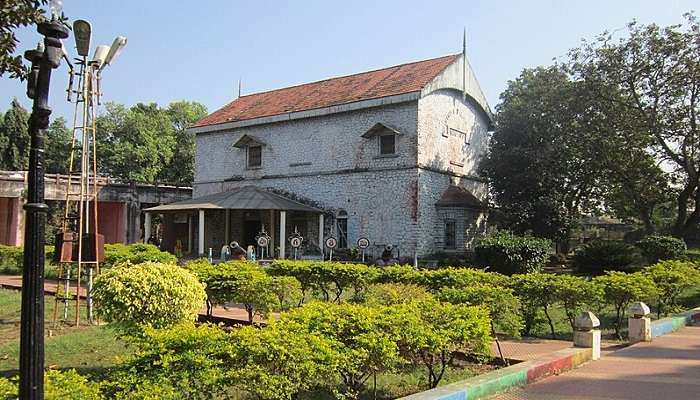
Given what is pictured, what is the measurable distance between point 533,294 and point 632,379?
9.23ft

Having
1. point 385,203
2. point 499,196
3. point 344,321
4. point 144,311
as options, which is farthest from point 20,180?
point 344,321

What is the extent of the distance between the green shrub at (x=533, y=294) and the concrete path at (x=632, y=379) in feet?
4.37

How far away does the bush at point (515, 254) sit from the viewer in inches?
711

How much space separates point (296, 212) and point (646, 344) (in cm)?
1815

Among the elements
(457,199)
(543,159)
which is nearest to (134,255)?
(457,199)

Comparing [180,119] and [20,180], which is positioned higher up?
[180,119]

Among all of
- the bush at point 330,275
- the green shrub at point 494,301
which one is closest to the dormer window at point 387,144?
the bush at point 330,275

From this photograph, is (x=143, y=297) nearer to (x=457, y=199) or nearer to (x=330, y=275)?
(x=330, y=275)

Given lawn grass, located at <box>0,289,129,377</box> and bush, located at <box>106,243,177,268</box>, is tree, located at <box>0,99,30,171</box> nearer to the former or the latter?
bush, located at <box>106,243,177,268</box>

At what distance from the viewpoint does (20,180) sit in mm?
27188

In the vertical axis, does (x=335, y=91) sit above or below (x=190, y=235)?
above

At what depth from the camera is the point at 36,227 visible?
10.2ft

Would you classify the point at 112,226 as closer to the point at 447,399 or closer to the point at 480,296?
the point at 480,296

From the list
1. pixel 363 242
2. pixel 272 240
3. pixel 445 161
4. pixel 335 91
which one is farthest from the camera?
pixel 335 91
